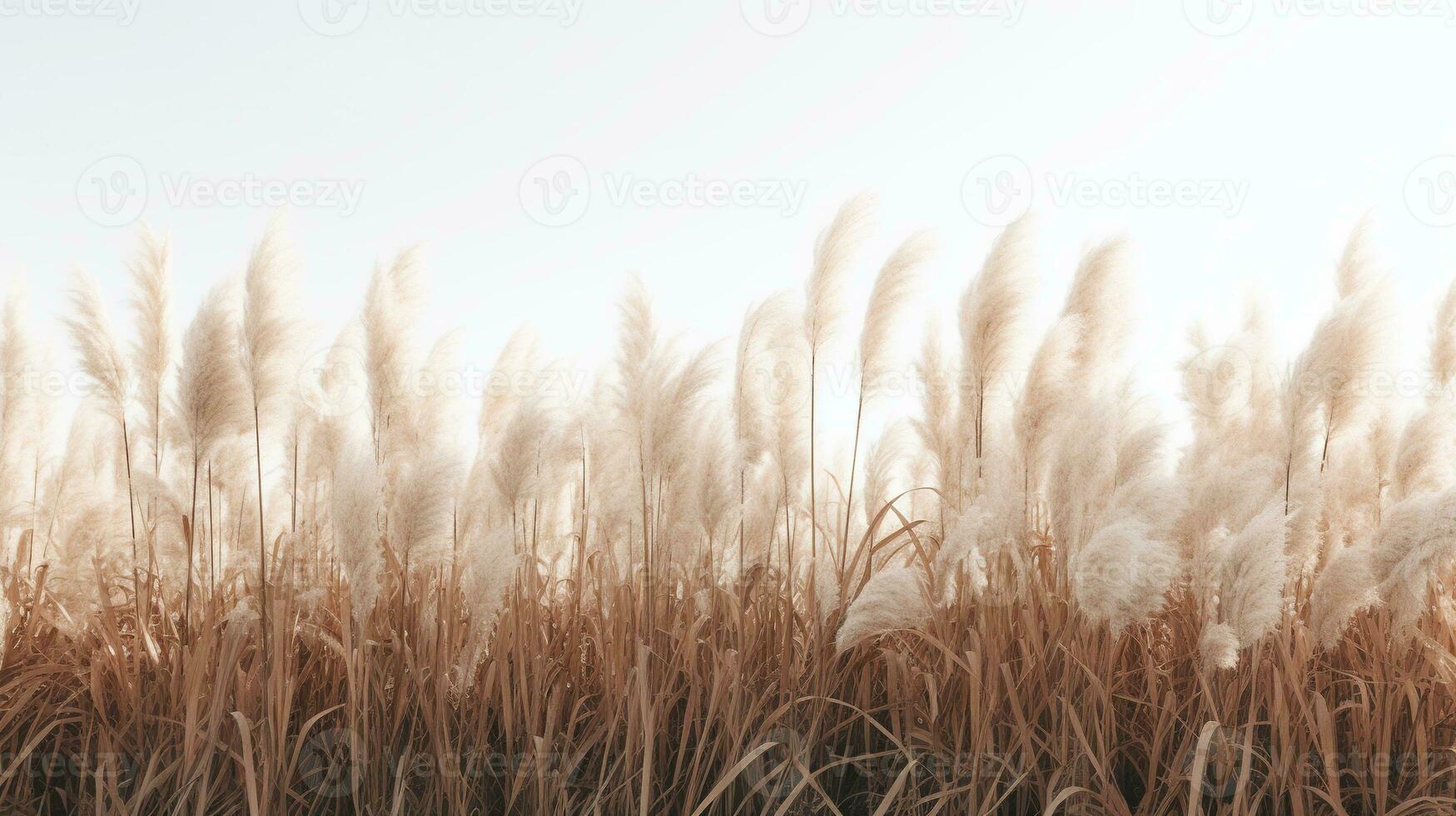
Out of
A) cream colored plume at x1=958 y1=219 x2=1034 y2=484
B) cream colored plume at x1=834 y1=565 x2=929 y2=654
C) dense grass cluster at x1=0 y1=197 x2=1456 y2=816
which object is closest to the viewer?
cream colored plume at x1=834 y1=565 x2=929 y2=654

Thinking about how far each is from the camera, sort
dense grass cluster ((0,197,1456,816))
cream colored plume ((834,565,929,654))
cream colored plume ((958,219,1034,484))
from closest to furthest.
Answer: cream colored plume ((834,565,929,654)), dense grass cluster ((0,197,1456,816)), cream colored plume ((958,219,1034,484))

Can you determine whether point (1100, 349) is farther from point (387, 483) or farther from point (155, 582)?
point (155, 582)

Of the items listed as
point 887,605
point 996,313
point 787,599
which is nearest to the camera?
point 887,605

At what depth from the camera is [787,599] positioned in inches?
108

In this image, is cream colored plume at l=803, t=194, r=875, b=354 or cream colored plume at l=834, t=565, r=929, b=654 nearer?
cream colored plume at l=834, t=565, r=929, b=654

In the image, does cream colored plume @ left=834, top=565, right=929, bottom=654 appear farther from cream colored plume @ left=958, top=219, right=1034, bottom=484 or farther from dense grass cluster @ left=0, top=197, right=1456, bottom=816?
cream colored plume @ left=958, top=219, right=1034, bottom=484

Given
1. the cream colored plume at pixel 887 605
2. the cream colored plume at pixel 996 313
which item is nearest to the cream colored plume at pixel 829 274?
the cream colored plume at pixel 996 313

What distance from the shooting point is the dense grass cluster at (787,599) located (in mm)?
2377

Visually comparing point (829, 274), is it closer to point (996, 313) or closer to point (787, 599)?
point (996, 313)

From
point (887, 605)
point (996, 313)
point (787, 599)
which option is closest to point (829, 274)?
point (996, 313)

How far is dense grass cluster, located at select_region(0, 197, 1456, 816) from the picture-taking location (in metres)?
2.38

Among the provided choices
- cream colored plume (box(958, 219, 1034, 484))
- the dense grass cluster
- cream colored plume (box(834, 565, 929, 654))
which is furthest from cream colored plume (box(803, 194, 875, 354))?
cream colored plume (box(834, 565, 929, 654))

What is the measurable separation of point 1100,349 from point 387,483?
114 inches

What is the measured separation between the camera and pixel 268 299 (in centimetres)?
319
